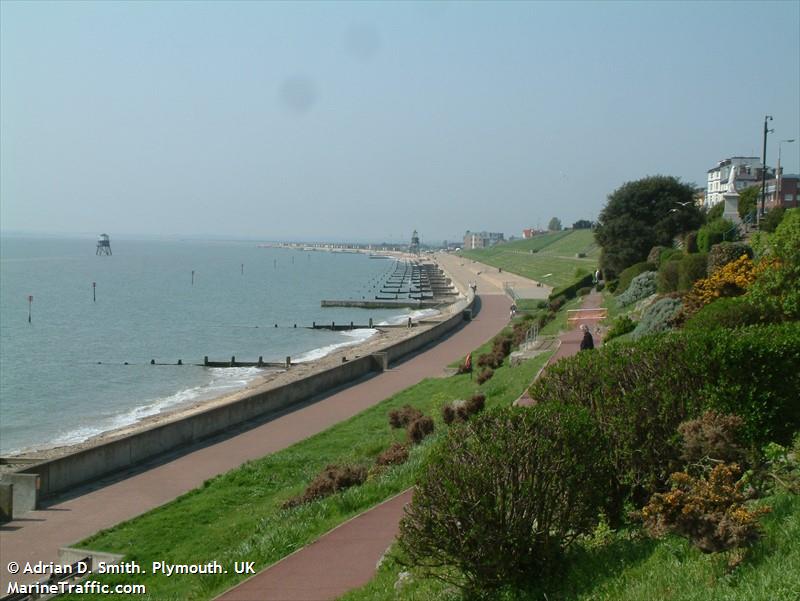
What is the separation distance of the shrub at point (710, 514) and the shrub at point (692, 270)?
65.4ft

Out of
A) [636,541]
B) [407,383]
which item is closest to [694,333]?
[636,541]

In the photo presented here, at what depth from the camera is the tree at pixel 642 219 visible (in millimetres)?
51625

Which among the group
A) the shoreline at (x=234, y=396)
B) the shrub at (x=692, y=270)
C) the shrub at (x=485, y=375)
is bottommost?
the shoreline at (x=234, y=396)

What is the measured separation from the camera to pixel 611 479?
8117 millimetres

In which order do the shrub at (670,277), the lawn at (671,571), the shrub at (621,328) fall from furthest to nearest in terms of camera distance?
the shrub at (670,277)
the shrub at (621,328)
the lawn at (671,571)

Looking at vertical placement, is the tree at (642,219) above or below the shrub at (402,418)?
above

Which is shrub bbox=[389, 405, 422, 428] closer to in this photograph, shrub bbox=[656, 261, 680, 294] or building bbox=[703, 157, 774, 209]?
shrub bbox=[656, 261, 680, 294]

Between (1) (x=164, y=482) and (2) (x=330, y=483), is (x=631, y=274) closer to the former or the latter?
(1) (x=164, y=482)

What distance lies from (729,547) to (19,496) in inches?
581

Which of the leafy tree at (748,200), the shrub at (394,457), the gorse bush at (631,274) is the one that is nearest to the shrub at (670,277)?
the gorse bush at (631,274)

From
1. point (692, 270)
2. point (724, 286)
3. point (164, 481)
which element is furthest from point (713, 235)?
point (164, 481)

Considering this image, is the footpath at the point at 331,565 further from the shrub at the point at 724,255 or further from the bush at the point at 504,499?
the shrub at the point at 724,255

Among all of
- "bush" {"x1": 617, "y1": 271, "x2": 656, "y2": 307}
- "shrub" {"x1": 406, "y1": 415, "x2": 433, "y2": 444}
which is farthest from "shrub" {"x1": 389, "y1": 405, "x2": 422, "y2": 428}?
"bush" {"x1": 617, "y1": 271, "x2": 656, "y2": 307}

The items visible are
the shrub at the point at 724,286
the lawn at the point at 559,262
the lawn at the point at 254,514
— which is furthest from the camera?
the lawn at the point at 559,262
